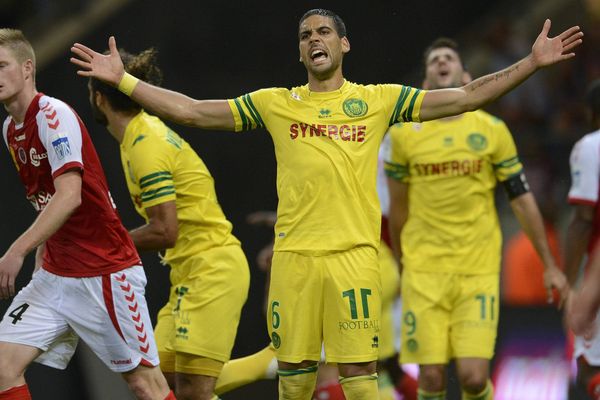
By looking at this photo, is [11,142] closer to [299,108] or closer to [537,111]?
[299,108]

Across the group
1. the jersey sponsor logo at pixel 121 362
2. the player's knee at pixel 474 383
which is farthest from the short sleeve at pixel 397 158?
the jersey sponsor logo at pixel 121 362

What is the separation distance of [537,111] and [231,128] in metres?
7.44

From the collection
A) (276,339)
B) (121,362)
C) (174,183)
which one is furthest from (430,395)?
(121,362)

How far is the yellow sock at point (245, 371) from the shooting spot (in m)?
7.75

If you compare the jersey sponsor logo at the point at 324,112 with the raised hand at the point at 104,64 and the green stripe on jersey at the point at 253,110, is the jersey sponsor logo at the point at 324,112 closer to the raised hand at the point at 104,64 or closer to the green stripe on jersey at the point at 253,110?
the green stripe on jersey at the point at 253,110

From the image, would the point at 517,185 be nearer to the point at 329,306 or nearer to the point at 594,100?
the point at 594,100

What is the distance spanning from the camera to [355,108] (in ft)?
21.1

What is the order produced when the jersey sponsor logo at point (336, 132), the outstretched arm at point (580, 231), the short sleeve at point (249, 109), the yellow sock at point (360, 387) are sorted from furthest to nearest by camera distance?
1. the outstretched arm at point (580, 231)
2. the short sleeve at point (249, 109)
3. the jersey sponsor logo at point (336, 132)
4. the yellow sock at point (360, 387)

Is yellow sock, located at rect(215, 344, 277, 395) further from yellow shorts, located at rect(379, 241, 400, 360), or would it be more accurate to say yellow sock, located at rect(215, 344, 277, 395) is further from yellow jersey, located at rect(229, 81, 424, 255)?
yellow jersey, located at rect(229, 81, 424, 255)

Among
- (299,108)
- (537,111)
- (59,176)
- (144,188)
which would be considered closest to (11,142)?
(59,176)

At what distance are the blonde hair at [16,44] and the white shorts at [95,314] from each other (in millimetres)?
1077

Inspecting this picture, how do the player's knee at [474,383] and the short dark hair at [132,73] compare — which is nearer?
the short dark hair at [132,73]

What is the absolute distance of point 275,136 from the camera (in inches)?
256

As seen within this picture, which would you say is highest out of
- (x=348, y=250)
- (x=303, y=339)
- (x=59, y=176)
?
(x=59, y=176)
